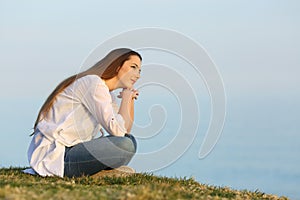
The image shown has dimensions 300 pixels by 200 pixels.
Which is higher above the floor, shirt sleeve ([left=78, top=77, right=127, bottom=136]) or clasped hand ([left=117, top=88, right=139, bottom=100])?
clasped hand ([left=117, top=88, right=139, bottom=100])


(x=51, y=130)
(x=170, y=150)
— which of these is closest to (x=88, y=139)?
(x=51, y=130)

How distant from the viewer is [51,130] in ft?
33.6

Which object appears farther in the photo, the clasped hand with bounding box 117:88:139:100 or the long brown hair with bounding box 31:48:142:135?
the clasped hand with bounding box 117:88:139:100

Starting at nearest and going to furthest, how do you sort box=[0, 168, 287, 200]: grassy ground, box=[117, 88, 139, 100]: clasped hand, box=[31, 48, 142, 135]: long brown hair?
box=[0, 168, 287, 200]: grassy ground, box=[31, 48, 142, 135]: long brown hair, box=[117, 88, 139, 100]: clasped hand

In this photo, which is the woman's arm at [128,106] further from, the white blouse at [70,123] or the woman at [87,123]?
the white blouse at [70,123]

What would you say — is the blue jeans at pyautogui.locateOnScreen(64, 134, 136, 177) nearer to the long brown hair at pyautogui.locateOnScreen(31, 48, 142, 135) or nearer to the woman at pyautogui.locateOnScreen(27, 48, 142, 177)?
the woman at pyautogui.locateOnScreen(27, 48, 142, 177)

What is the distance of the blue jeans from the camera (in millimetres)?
10086

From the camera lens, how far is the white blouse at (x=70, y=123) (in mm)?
10055

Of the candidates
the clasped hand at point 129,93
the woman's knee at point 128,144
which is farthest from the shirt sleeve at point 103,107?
the clasped hand at point 129,93

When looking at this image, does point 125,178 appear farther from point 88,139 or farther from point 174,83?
point 174,83

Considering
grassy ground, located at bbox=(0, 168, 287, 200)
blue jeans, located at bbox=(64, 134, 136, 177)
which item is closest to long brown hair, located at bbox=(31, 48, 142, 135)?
blue jeans, located at bbox=(64, 134, 136, 177)

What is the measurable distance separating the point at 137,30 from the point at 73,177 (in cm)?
277

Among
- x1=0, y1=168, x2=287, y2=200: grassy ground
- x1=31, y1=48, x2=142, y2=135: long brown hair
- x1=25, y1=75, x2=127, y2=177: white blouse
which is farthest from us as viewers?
x1=31, y1=48, x2=142, y2=135: long brown hair

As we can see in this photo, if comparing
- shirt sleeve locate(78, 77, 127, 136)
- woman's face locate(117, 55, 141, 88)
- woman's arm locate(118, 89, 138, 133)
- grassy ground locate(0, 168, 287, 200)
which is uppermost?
woman's face locate(117, 55, 141, 88)
